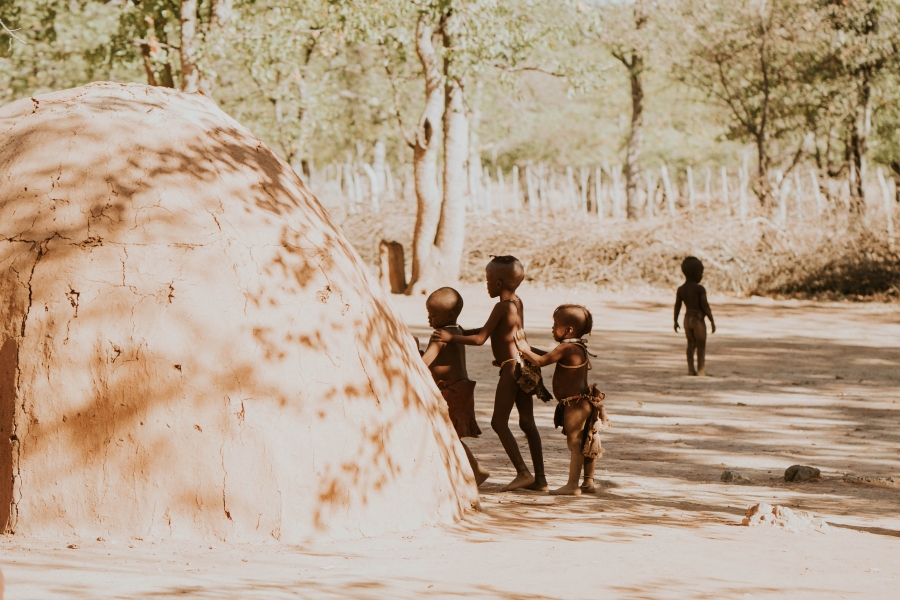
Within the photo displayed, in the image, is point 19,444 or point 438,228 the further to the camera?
point 438,228

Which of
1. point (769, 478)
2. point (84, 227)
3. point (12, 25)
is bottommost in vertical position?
point (769, 478)

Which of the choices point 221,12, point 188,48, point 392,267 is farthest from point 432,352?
point 392,267

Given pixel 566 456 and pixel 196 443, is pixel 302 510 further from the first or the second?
pixel 566 456

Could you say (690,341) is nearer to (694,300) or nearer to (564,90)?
(694,300)

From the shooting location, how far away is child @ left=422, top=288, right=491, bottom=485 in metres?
5.83

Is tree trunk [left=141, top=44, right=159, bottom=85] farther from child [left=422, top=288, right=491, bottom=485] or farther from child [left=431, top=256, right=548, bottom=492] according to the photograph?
child [left=422, top=288, right=491, bottom=485]

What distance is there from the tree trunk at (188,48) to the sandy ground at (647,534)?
17.7 feet

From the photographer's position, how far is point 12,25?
17750mm

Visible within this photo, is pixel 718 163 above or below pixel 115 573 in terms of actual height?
above

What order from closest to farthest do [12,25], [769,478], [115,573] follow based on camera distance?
[115,573] < [769,478] < [12,25]

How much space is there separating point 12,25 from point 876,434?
50.4 feet

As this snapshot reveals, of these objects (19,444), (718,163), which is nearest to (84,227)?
(19,444)

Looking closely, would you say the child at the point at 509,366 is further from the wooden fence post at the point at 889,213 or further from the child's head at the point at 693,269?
the wooden fence post at the point at 889,213

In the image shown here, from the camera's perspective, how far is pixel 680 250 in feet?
64.7
